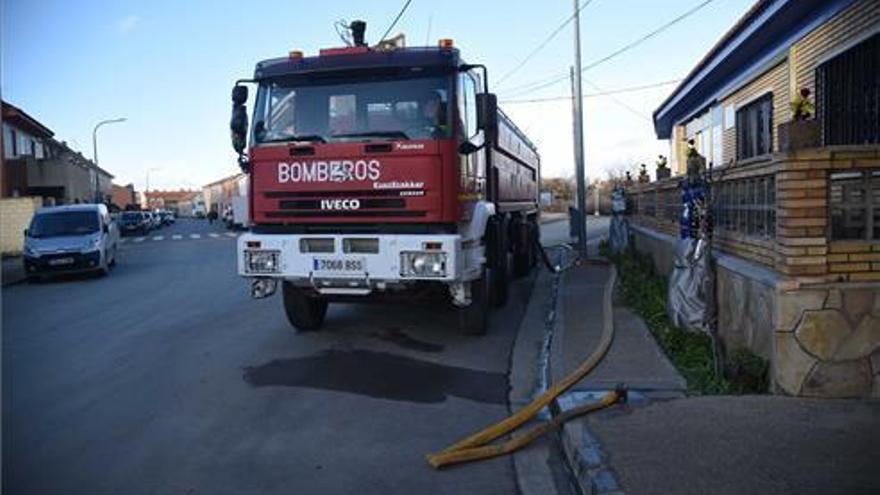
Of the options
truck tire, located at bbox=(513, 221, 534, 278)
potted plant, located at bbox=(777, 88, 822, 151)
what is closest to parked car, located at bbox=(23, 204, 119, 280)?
truck tire, located at bbox=(513, 221, 534, 278)

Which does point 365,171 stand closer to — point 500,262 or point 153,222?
point 500,262

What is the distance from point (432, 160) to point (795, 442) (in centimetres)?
464

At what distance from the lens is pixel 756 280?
649cm

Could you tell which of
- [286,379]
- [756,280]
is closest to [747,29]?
[756,280]

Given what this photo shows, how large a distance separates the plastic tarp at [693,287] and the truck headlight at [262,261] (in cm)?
414

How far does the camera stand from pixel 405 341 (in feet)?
31.9

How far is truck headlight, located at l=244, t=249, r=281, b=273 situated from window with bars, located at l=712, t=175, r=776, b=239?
4549mm

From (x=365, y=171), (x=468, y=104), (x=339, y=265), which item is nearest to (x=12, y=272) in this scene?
(x=339, y=265)

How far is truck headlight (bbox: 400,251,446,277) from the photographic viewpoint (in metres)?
8.43

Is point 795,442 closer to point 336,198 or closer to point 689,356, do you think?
point 689,356

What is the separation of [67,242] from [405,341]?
1326 cm

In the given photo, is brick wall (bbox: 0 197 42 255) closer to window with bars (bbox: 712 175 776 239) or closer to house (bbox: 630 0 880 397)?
house (bbox: 630 0 880 397)

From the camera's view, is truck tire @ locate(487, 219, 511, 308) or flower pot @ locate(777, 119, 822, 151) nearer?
flower pot @ locate(777, 119, 822, 151)

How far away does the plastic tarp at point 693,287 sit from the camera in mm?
7707
